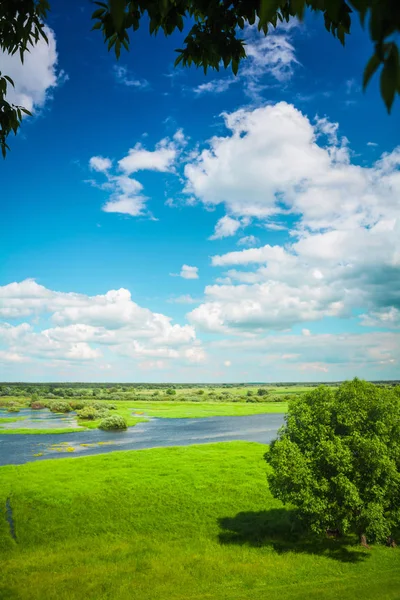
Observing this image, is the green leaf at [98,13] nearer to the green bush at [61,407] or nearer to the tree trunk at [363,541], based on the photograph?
the tree trunk at [363,541]

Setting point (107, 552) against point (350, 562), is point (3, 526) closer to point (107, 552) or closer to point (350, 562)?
point (107, 552)

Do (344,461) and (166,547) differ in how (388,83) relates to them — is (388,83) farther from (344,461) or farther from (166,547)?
(166,547)

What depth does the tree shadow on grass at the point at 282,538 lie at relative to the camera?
2641 centimetres

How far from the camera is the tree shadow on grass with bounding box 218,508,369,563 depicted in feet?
86.6

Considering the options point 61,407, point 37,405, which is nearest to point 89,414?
point 61,407

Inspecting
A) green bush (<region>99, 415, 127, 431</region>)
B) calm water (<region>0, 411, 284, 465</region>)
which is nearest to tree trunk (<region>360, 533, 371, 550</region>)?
calm water (<region>0, 411, 284, 465</region>)

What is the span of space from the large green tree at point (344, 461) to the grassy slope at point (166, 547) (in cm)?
275

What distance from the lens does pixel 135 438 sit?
249 feet

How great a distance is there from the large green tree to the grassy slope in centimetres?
275

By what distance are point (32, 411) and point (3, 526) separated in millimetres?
95068

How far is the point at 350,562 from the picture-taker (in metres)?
24.8

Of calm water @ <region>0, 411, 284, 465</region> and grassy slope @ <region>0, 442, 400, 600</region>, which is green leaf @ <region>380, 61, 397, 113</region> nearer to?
grassy slope @ <region>0, 442, 400, 600</region>

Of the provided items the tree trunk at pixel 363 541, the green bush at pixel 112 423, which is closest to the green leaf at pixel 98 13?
the tree trunk at pixel 363 541

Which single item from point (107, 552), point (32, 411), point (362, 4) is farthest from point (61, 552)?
point (32, 411)
